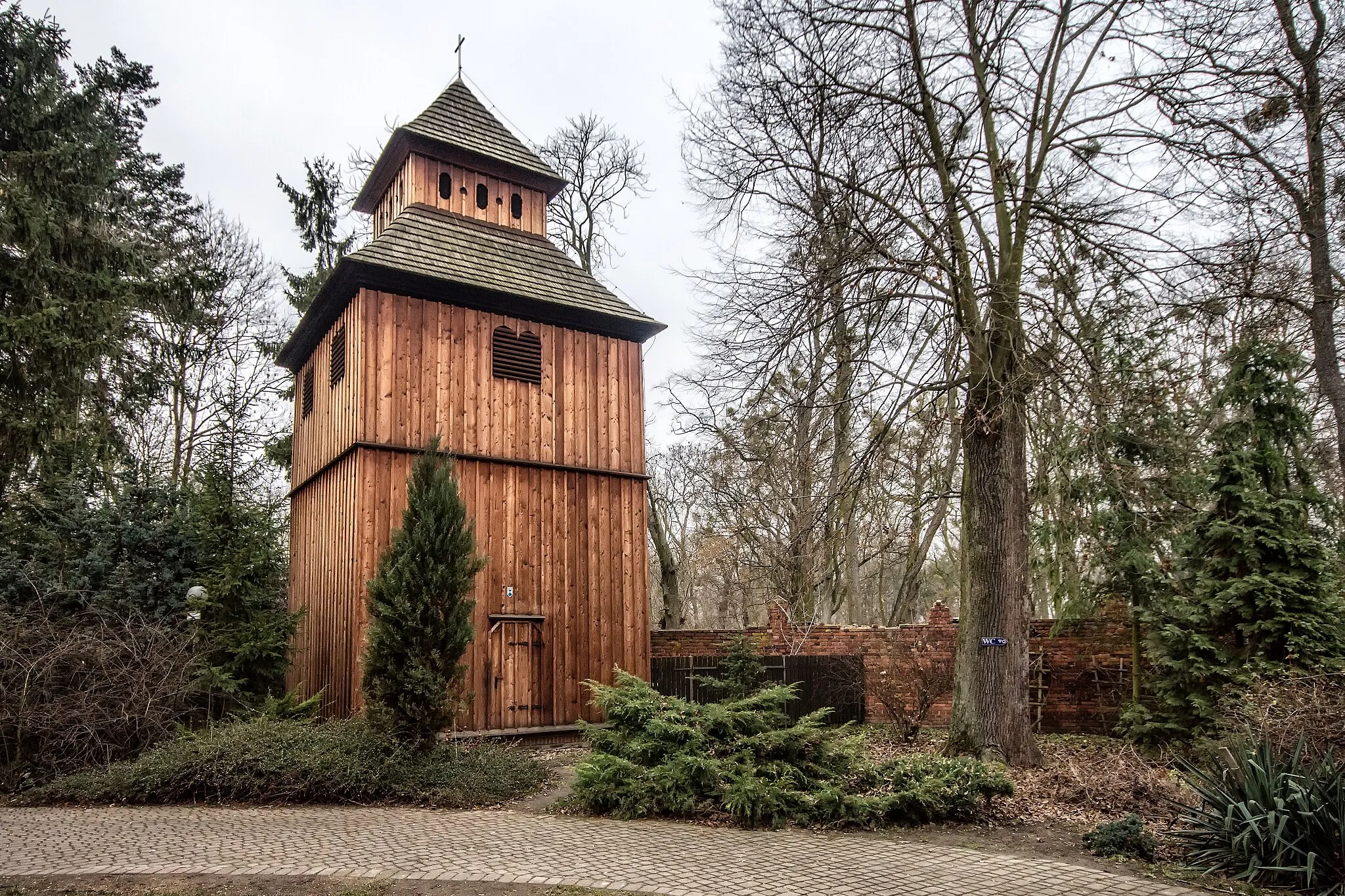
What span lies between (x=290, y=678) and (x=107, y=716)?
5447 millimetres

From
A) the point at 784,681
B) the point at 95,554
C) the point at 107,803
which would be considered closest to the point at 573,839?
the point at 107,803

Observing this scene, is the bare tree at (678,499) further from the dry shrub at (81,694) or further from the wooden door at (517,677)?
the dry shrub at (81,694)

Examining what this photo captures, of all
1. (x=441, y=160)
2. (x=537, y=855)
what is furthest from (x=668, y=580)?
(x=537, y=855)

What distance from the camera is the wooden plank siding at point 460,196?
15258 mm

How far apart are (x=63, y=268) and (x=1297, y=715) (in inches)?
741

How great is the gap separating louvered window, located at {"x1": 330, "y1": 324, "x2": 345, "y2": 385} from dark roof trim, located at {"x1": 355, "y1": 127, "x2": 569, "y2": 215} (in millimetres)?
3539

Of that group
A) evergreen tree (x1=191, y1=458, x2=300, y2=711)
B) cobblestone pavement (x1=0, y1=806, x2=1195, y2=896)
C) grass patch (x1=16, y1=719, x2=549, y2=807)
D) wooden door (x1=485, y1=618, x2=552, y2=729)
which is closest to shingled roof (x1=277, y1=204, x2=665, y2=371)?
evergreen tree (x1=191, y1=458, x2=300, y2=711)

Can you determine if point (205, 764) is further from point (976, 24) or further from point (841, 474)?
point (976, 24)

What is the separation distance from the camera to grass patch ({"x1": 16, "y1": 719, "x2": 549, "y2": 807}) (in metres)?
8.82

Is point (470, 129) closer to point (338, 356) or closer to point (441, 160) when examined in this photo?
point (441, 160)

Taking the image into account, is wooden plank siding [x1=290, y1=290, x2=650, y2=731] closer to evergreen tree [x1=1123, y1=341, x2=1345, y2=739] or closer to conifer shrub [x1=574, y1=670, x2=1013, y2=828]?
conifer shrub [x1=574, y1=670, x2=1013, y2=828]

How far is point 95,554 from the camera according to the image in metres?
12.4

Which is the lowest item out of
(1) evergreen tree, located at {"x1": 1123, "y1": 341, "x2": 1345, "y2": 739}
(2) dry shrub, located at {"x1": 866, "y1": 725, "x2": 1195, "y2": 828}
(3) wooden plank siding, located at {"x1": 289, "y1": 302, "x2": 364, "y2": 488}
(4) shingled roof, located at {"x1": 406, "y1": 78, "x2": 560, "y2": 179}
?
(2) dry shrub, located at {"x1": 866, "y1": 725, "x2": 1195, "y2": 828}

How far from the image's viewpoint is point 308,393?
16.2m
